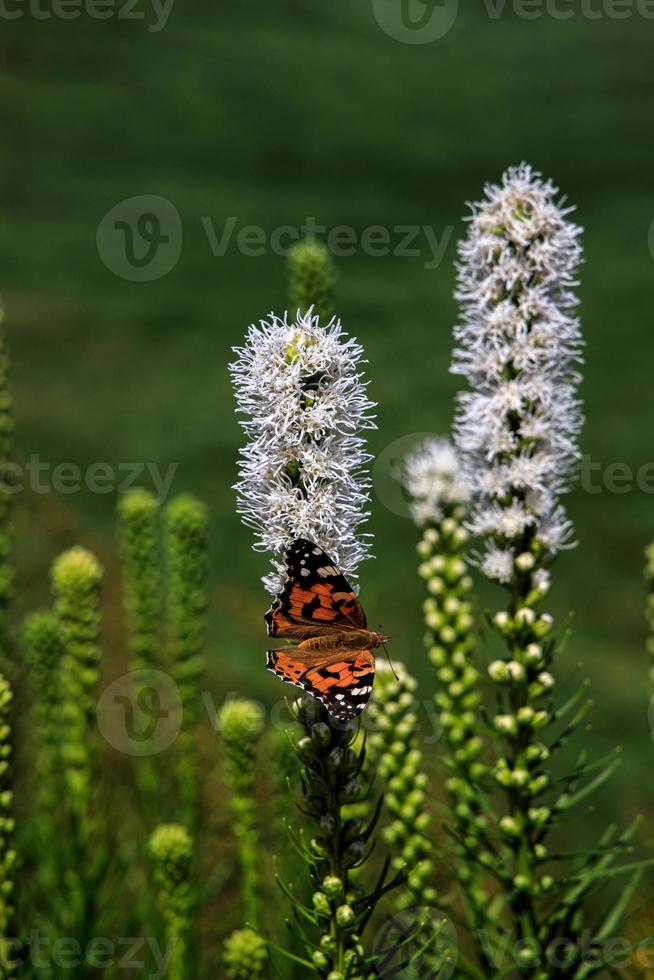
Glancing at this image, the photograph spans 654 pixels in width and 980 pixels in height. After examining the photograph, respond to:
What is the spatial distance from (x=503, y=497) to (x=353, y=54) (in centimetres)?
Answer: 661

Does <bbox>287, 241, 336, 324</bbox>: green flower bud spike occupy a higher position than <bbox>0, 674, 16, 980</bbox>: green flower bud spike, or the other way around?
<bbox>287, 241, 336, 324</bbox>: green flower bud spike

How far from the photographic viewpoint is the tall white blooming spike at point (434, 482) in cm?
176

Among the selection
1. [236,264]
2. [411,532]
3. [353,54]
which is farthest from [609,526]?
[353,54]

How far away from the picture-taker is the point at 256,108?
7000mm

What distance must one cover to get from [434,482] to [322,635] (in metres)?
0.68

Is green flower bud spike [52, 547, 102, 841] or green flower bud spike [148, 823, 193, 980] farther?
green flower bud spike [52, 547, 102, 841]
